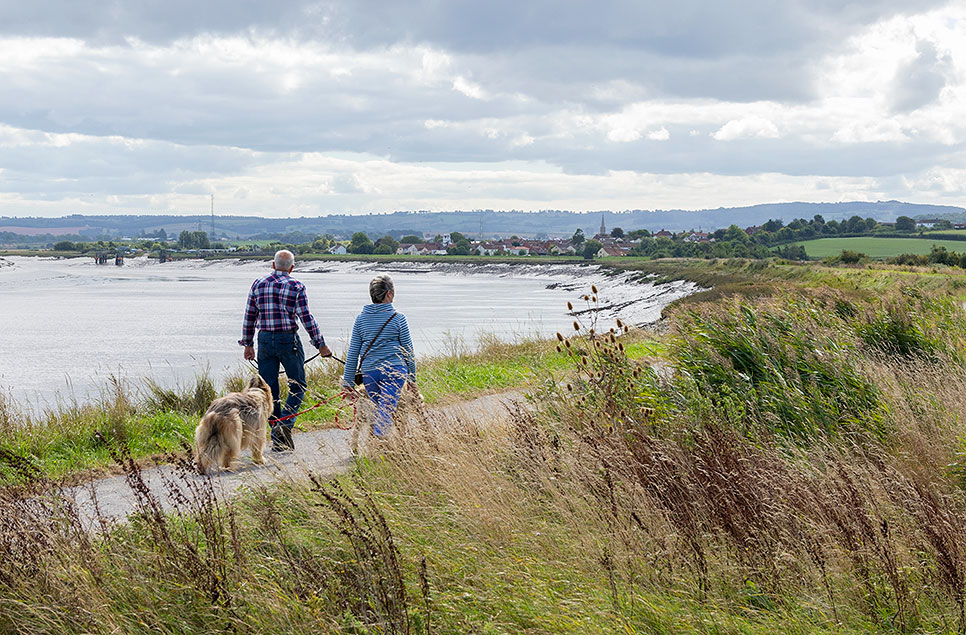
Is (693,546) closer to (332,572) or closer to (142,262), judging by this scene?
(332,572)

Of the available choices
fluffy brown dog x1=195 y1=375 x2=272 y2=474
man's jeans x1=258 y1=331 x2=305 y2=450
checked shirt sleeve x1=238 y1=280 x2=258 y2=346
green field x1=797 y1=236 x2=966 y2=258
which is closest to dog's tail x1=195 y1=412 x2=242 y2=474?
fluffy brown dog x1=195 y1=375 x2=272 y2=474

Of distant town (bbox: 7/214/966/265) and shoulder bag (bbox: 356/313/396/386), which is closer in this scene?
shoulder bag (bbox: 356/313/396/386)

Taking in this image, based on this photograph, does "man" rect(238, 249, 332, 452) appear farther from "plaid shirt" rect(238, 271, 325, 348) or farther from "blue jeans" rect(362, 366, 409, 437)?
"blue jeans" rect(362, 366, 409, 437)

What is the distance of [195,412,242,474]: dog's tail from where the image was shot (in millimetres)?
7277

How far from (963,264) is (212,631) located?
62244 mm

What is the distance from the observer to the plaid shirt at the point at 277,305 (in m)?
8.73

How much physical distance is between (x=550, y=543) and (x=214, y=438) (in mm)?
3765

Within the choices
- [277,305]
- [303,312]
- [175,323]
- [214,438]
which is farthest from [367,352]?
[175,323]

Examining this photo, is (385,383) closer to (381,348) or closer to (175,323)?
(381,348)

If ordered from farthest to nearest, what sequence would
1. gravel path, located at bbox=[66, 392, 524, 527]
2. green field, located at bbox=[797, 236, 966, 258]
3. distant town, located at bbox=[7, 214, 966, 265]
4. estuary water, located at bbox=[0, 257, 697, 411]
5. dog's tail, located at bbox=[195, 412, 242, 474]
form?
distant town, located at bbox=[7, 214, 966, 265] < green field, located at bbox=[797, 236, 966, 258] < estuary water, located at bbox=[0, 257, 697, 411] < dog's tail, located at bbox=[195, 412, 242, 474] < gravel path, located at bbox=[66, 392, 524, 527]

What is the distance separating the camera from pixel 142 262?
153625 millimetres

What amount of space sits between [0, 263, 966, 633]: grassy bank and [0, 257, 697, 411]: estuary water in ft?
17.8

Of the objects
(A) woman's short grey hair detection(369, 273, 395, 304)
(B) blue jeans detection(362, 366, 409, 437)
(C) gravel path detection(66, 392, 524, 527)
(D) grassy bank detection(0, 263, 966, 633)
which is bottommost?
(C) gravel path detection(66, 392, 524, 527)

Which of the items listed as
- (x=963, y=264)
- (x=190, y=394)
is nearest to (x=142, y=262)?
(x=963, y=264)
